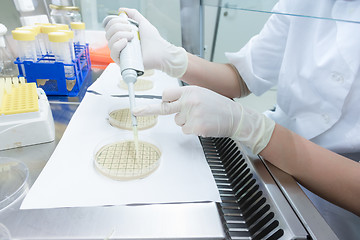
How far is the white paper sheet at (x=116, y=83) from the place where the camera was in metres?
1.29

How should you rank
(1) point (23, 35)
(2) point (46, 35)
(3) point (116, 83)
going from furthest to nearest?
(3) point (116, 83) < (2) point (46, 35) < (1) point (23, 35)

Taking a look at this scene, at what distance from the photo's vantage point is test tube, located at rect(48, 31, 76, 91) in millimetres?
1034

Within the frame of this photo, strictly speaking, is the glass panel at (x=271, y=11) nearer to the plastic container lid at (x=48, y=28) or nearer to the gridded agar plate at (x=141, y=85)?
the gridded agar plate at (x=141, y=85)

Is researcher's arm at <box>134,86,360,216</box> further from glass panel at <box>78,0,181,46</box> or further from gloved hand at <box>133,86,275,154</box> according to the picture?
glass panel at <box>78,0,181,46</box>

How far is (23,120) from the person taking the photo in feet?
2.58

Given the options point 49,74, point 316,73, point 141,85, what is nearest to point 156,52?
point 141,85

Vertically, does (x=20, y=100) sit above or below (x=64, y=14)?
below

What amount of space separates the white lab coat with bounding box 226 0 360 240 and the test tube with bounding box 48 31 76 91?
890 mm

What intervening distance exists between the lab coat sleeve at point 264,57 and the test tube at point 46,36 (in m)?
0.97

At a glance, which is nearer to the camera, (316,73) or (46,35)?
(316,73)

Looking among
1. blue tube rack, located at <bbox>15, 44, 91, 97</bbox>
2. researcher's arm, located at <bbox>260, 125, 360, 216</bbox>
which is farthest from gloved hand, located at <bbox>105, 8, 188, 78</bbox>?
researcher's arm, located at <bbox>260, 125, 360, 216</bbox>

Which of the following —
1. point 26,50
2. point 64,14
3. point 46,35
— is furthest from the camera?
point 64,14

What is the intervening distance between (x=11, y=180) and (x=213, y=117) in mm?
666

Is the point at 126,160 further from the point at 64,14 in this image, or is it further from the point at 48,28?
the point at 64,14
